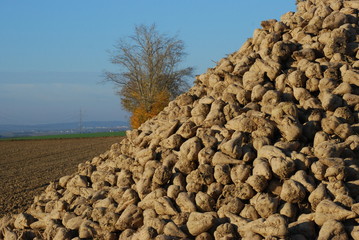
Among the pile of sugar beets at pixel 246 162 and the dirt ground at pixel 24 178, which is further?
the dirt ground at pixel 24 178

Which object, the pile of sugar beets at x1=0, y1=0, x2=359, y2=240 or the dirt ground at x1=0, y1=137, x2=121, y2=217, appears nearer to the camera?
the pile of sugar beets at x1=0, y1=0, x2=359, y2=240

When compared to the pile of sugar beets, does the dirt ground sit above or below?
below

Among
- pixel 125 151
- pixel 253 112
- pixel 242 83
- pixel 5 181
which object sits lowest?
pixel 5 181

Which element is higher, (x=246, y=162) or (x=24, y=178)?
(x=246, y=162)

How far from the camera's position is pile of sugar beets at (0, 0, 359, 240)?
4.35m

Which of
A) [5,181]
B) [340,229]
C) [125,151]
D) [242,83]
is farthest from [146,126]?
[5,181]

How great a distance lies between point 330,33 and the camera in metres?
6.23

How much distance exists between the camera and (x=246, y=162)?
16.0 feet

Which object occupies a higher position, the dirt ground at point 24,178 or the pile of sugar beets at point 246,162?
the pile of sugar beets at point 246,162

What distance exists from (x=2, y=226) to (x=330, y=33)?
491 centimetres

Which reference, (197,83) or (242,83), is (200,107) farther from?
(197,83)

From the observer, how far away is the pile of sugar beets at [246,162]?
4.35 m

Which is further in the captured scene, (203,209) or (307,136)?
(307,136)

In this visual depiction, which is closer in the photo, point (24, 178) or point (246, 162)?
point (246, 162)
